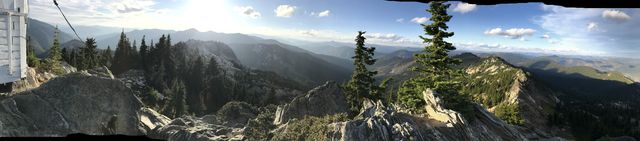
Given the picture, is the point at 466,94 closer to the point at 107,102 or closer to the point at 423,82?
the point at 423,82

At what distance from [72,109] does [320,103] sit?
44.2m

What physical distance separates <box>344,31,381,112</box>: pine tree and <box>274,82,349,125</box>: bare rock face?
12.0m

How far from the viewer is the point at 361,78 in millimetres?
64438

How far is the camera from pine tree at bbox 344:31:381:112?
207ft

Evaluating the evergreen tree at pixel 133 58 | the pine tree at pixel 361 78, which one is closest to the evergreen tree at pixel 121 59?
the evergreen tree at pixel 133 58

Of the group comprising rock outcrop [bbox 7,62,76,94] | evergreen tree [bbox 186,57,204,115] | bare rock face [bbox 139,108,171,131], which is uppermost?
rock outcrop [bbox 7,62,76,94]

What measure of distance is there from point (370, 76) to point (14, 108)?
1778 inches

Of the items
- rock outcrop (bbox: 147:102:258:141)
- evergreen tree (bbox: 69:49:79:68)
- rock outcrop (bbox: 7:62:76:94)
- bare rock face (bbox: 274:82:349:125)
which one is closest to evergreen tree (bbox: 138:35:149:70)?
evergreen tree (bbox: 69:49:79:68)

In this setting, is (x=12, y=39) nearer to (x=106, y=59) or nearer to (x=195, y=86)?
(x=106, y=59)

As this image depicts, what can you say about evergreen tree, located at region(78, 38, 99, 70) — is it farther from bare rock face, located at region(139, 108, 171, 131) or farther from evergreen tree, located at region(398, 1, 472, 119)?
evergreen tree, located at region(398, 1, 472, 119)

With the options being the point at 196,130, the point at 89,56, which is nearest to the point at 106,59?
the point at 89,56

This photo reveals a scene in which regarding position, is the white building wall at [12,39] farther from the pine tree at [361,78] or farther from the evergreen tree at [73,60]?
the evergreen tree at [73,60]

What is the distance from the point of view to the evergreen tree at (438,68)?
1725 inches

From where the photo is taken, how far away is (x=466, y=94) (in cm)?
4356
